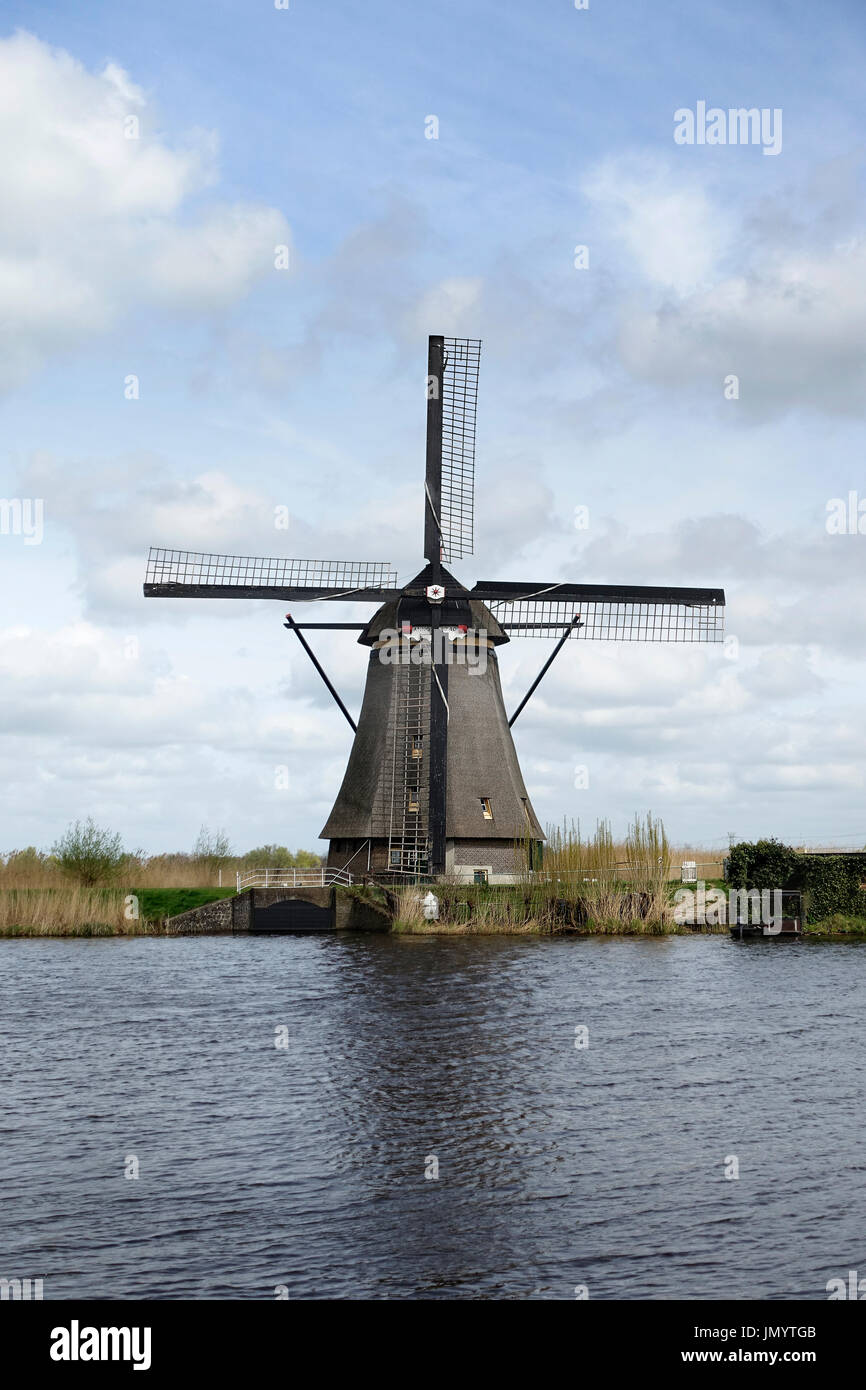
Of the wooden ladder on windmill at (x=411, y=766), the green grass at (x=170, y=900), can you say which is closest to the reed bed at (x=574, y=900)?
the wooden ladder on windmill at (x=411, y=766)

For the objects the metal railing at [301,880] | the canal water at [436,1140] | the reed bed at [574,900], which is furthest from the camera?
the metal railing at [301,880]

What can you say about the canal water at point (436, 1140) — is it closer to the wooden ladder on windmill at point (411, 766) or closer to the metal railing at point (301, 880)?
the wooden ladder on windmill at point (411, 766)

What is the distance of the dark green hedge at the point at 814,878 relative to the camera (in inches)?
1259

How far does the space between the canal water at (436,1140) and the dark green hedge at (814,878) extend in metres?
11.7

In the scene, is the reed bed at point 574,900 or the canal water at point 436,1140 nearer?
the canal water at point 436,1140

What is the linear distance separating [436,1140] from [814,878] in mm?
23791

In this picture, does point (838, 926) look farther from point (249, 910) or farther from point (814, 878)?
point (249, 910)

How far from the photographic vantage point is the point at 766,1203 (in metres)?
8.69

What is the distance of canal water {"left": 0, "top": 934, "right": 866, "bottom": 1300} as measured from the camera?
7.52 m

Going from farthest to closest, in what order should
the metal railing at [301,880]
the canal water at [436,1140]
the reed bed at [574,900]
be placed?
the metal railing at [301,880] < the reed bed at [574,900] < the canal water at [436,1140]

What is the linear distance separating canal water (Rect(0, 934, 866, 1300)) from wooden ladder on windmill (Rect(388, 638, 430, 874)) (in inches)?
461

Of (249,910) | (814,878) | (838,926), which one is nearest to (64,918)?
(249,910)

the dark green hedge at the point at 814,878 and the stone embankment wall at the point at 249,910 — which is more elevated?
the dark green hedge at the point at 814,878

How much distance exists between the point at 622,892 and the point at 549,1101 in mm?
18160
